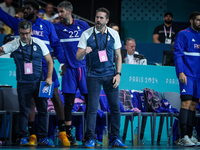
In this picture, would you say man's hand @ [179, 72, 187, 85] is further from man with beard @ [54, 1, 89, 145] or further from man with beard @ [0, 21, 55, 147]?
man with beard @ [0, 21, 55, 147]

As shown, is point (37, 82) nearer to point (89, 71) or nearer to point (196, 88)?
point (89, 71)

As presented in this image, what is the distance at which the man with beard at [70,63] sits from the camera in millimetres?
5324

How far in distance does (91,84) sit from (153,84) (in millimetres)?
3334

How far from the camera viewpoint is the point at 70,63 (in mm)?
5379

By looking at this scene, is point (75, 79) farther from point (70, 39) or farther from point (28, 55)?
point (28, 55)

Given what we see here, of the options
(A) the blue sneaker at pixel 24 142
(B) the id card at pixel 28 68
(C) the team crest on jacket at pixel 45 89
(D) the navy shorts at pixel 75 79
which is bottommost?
(A) the blue sneaker at pixel 24 142

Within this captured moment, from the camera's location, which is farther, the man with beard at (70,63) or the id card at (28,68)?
the man with beard at (70,63)

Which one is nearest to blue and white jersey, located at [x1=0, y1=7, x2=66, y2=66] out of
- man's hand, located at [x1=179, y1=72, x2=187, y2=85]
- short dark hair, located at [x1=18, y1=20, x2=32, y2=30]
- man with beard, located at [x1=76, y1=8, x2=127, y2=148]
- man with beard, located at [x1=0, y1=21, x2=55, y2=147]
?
man with beard, located at [x1=0, y1=21, x2=55, y2=147]

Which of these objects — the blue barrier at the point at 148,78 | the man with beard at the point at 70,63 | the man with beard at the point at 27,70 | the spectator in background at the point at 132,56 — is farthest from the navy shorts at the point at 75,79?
the spectator in background at the point at 132,56

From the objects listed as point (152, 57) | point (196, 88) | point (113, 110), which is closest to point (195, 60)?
point (196, 88)

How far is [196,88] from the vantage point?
18.8 ft

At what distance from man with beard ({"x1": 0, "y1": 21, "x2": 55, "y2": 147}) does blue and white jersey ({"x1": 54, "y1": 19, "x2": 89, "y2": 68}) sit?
45 centimetres

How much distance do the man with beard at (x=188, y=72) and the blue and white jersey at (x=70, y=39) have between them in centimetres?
148

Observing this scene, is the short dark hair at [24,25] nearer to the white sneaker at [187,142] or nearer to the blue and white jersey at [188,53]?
the blue and white jersey at [188,53]
